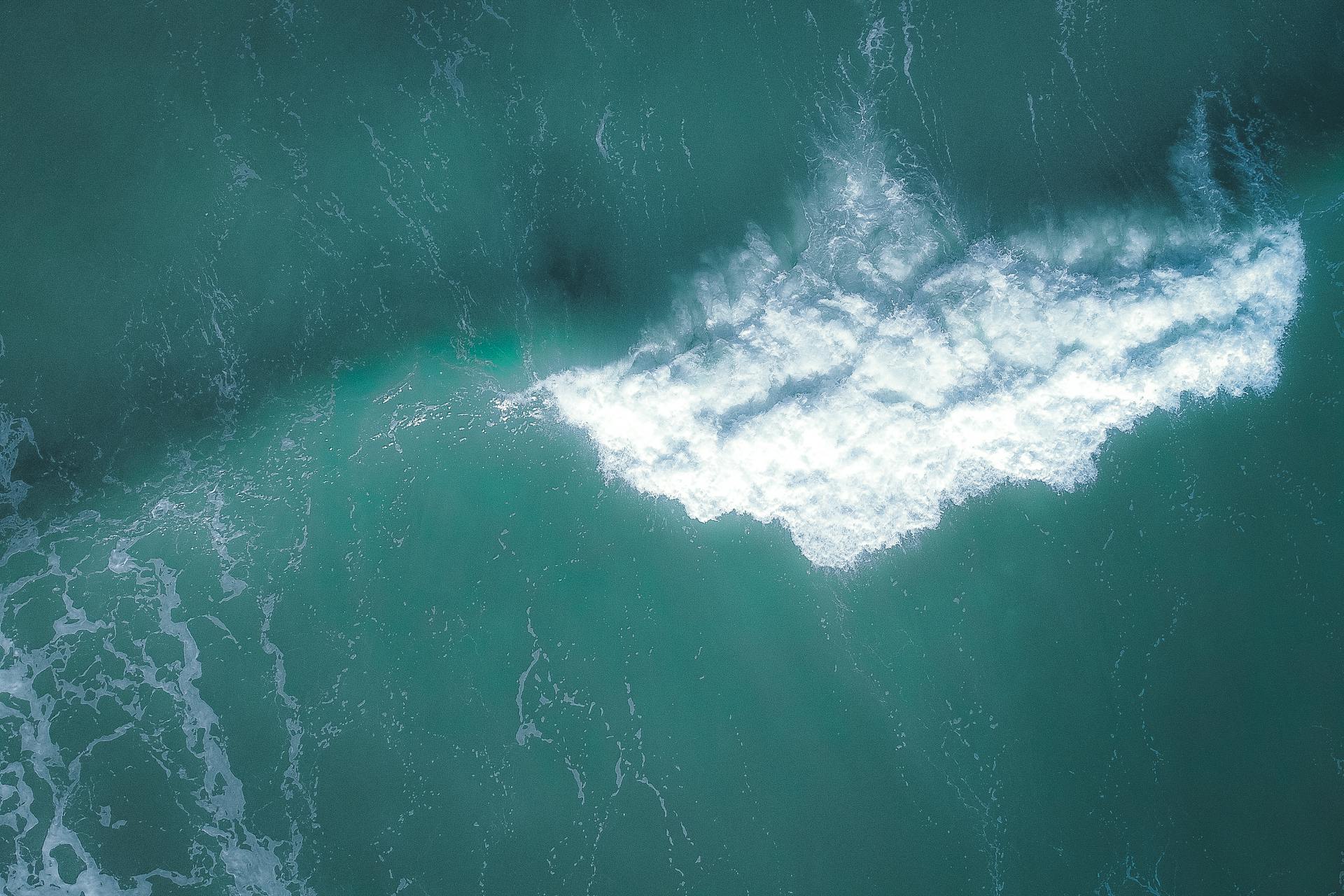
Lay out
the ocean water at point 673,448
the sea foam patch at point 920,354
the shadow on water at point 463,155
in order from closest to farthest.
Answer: the ocean water at point 673,448
the sea foam patch at point 920,354
the shadow on water at point 463,155

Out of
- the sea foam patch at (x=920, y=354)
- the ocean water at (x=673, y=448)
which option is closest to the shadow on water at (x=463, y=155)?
the ocean water at (x=673, y=448)

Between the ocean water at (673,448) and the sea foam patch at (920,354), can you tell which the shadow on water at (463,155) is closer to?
the ocean water at (673,448)

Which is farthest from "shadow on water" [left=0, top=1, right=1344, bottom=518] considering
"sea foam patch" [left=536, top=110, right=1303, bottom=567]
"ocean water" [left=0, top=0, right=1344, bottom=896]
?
"sea foam patch" [left=536, top=110, right=1303, bottom=567]

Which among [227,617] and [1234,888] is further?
[227,617]

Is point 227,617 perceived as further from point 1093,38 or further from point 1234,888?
point 1093,38

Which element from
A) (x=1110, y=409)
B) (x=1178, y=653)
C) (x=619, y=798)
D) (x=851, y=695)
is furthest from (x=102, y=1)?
(x=1178, y=653)

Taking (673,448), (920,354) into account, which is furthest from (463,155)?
(920,354)
